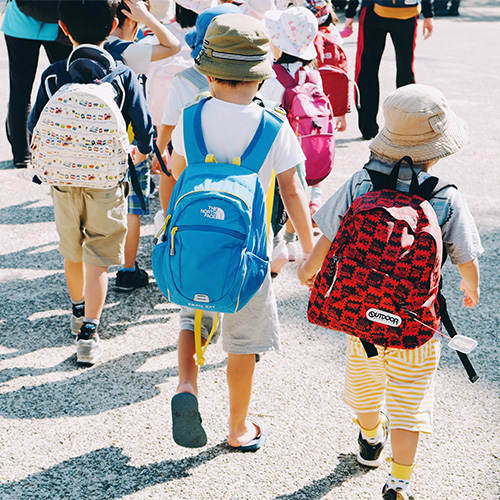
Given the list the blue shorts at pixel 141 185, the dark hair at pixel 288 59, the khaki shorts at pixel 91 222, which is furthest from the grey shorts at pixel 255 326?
the dark hair at pixel 288 59

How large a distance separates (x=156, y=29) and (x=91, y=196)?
1.11 metres

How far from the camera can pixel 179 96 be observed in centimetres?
363

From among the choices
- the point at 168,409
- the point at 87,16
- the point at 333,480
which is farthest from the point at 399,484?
the point at 87,16

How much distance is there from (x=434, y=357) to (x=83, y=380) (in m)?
1.69

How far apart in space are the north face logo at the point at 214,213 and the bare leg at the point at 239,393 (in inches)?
26.6

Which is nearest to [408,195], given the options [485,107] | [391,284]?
[391,284]

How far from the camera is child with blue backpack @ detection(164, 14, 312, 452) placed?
8.46 feet

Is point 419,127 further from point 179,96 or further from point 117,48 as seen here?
point 117,48

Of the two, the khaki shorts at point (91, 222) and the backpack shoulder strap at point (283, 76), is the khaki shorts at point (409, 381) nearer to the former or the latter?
the khaki shorts at point (91, 222)

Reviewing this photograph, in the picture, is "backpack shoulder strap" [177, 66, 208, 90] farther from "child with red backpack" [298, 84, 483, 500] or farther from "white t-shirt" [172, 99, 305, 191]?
"child with red backpack" [298, 84, 483, 500]

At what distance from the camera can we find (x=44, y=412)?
3.17 m

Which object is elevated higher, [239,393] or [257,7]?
[257,7]

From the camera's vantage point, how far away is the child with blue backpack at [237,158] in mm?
2578

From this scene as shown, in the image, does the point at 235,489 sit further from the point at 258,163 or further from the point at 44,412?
the point at 258,163
